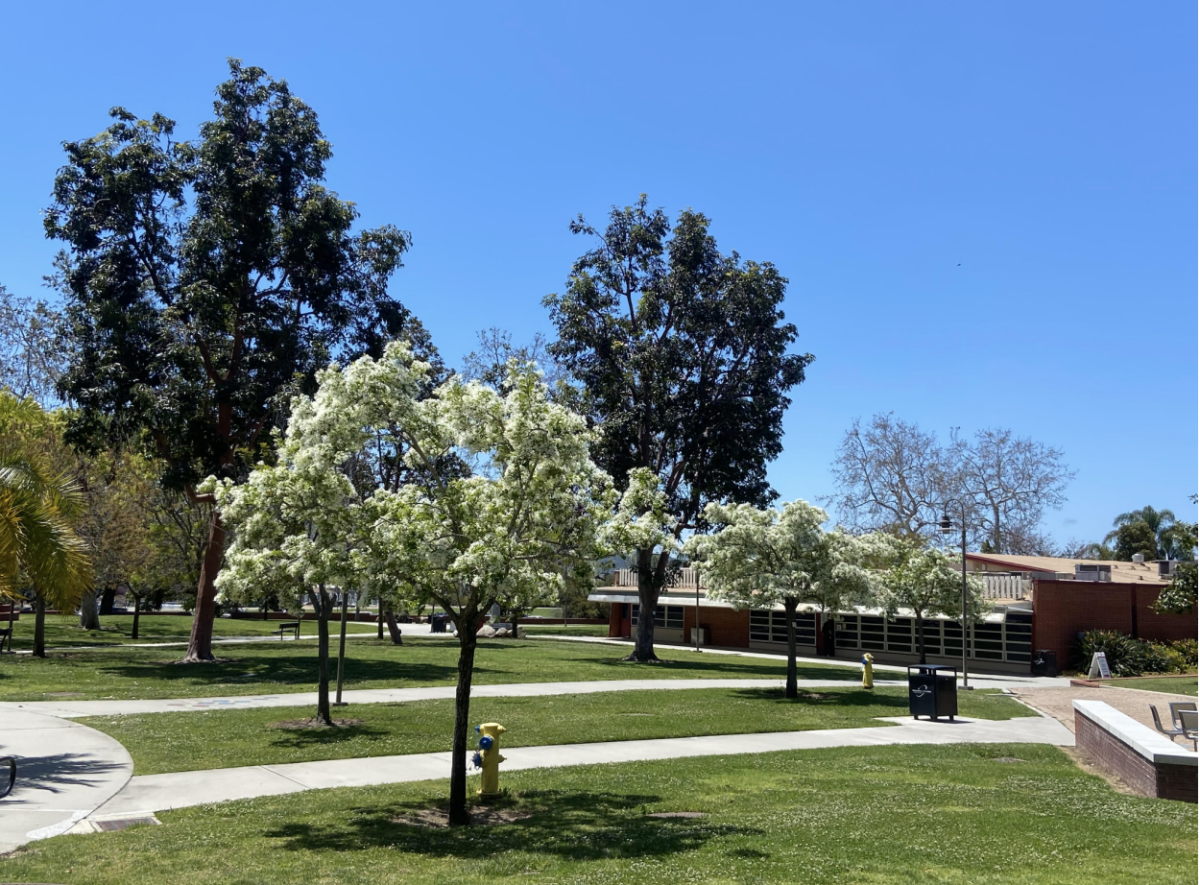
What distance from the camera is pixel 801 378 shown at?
3691 cm

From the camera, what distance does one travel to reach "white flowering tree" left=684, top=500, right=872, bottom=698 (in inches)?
879

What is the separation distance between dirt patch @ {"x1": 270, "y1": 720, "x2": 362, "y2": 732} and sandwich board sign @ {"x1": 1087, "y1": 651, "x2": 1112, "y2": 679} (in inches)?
956

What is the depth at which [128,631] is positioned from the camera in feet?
148

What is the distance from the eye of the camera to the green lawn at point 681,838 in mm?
8164

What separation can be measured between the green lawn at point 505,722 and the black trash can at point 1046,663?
12301 mm

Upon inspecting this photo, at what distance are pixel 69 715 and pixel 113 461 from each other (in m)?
22.8

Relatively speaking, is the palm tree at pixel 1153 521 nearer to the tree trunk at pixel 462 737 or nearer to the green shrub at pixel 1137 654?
the green shrub at pixel 1137 654

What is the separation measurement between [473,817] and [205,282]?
21.4 meters

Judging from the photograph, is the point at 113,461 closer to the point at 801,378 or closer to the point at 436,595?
the point at 801,378

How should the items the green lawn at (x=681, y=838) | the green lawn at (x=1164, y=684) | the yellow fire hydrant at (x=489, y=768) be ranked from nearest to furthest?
the green lawn at (x=681, y=838), the yellow fire hydrant at (x=489, y=768), the green lawn at (x=1164, y=684)

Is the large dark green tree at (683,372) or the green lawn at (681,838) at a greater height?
the large dark green tree at (683,372)

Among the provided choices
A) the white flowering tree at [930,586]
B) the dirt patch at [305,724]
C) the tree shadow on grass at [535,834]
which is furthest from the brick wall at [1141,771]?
the white flowering tree at [930,586]

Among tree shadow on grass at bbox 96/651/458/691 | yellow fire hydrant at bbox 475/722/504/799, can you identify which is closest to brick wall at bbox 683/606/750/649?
tree shadow on grass at bbox 96/651/458/691

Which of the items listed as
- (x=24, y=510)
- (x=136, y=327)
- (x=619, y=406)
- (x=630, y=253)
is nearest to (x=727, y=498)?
(x=619, y=406)
